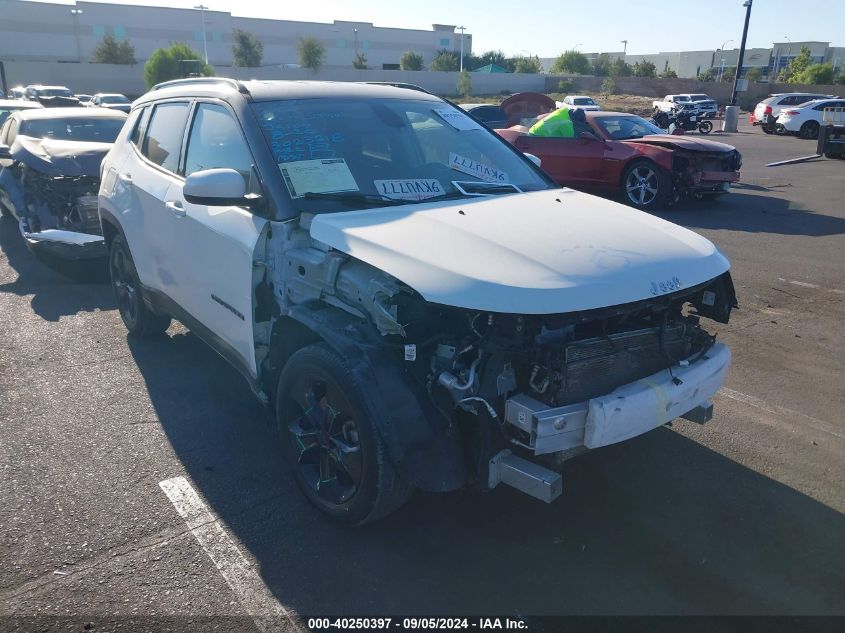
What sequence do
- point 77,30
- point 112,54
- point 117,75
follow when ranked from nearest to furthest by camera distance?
point 117,75 < point 112,54 < point 77,30

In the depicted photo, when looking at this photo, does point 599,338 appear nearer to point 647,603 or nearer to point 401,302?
point 401,302

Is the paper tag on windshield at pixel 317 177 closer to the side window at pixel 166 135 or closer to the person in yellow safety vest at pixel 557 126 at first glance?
the side window at pixel 166 135

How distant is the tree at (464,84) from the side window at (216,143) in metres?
61.5

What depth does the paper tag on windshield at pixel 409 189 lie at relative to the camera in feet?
12.3

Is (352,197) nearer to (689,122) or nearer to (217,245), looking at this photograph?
(217,245)

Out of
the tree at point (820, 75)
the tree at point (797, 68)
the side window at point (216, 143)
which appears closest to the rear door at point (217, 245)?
the side window at point (216, 143)

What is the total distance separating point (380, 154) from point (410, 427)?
185 cm

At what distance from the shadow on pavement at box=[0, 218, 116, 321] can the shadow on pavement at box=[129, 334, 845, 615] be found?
135 inches

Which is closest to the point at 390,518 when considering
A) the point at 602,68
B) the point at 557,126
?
the point at 557,126

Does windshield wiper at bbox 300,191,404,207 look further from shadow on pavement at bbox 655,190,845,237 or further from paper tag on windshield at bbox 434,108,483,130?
shadow on pavement at bbox 655,190,845,237

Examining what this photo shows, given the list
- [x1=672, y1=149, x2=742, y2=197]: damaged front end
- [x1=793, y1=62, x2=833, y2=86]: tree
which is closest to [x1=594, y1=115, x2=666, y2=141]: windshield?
[x1=672, y1=149, x2=742, y2=197]: damaged front end

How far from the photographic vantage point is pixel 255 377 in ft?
12.6

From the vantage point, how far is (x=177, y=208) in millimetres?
4266

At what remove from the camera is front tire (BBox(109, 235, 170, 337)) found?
18.0 ft
